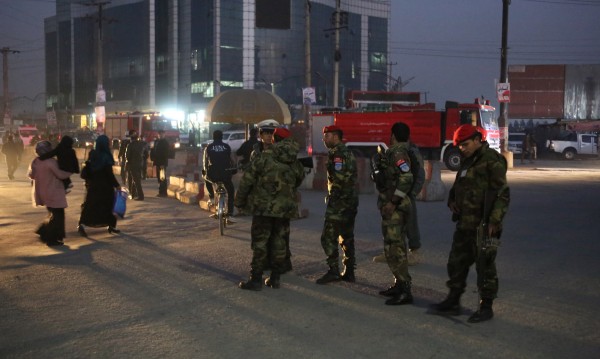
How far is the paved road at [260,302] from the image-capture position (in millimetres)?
5254

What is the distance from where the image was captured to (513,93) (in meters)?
62.0

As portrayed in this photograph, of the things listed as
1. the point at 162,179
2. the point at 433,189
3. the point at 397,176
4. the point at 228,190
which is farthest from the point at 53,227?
the point at 433,189

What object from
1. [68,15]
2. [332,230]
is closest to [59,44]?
[68,15]

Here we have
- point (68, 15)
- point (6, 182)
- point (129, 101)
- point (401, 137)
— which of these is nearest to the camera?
point (401, 137)

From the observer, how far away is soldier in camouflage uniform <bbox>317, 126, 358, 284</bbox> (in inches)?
286

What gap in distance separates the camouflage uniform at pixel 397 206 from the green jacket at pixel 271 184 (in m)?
1.12

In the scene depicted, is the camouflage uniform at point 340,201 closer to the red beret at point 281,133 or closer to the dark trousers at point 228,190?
the red beret at point 281,133

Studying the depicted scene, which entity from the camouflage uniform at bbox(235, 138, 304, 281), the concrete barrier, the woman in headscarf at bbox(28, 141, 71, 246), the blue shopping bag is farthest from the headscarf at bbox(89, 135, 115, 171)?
the concrete barrier

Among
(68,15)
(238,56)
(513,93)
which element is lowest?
(513,93)

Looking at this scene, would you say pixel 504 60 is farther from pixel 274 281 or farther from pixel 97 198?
pixel 274 281

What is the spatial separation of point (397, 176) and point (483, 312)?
1514 millimetres

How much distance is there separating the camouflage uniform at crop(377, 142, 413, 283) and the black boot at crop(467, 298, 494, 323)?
0.81m

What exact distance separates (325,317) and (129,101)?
3174 inches

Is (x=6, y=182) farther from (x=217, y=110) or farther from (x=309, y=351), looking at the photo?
(x=309, y=351)
